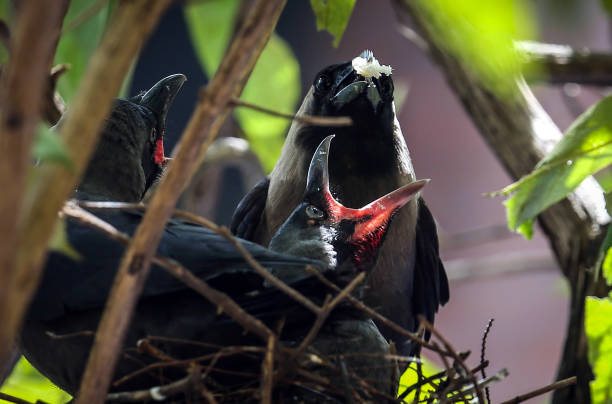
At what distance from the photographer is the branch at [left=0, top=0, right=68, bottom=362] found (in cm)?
58

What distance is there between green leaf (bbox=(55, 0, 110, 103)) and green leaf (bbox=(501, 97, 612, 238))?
0.80 metres

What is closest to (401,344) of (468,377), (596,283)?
(596,283)

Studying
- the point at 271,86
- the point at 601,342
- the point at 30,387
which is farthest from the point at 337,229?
the point at 30,387

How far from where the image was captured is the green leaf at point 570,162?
4.42 ft

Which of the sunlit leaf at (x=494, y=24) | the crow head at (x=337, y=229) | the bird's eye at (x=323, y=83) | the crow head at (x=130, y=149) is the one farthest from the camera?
the bird's eye at (x=323, y=83)

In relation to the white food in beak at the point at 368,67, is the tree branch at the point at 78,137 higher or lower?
lower

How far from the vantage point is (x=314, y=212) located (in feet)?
5.52

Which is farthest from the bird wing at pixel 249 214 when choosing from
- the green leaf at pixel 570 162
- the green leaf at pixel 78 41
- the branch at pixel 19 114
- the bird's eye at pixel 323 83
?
the branch at pixel 19 114

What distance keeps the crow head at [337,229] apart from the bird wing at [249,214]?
0.65m

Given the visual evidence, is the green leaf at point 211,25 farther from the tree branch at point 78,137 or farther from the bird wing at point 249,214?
the tree branch at point 78,137

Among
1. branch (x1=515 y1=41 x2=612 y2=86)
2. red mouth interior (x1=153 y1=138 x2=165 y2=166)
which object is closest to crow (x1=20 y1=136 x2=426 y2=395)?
red mouth interior (x1=153 y1=138 x2=165 y2=166)

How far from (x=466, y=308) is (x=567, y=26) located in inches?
312

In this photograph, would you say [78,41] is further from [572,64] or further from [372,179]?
[572,64]

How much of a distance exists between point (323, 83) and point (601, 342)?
108 centimetres
